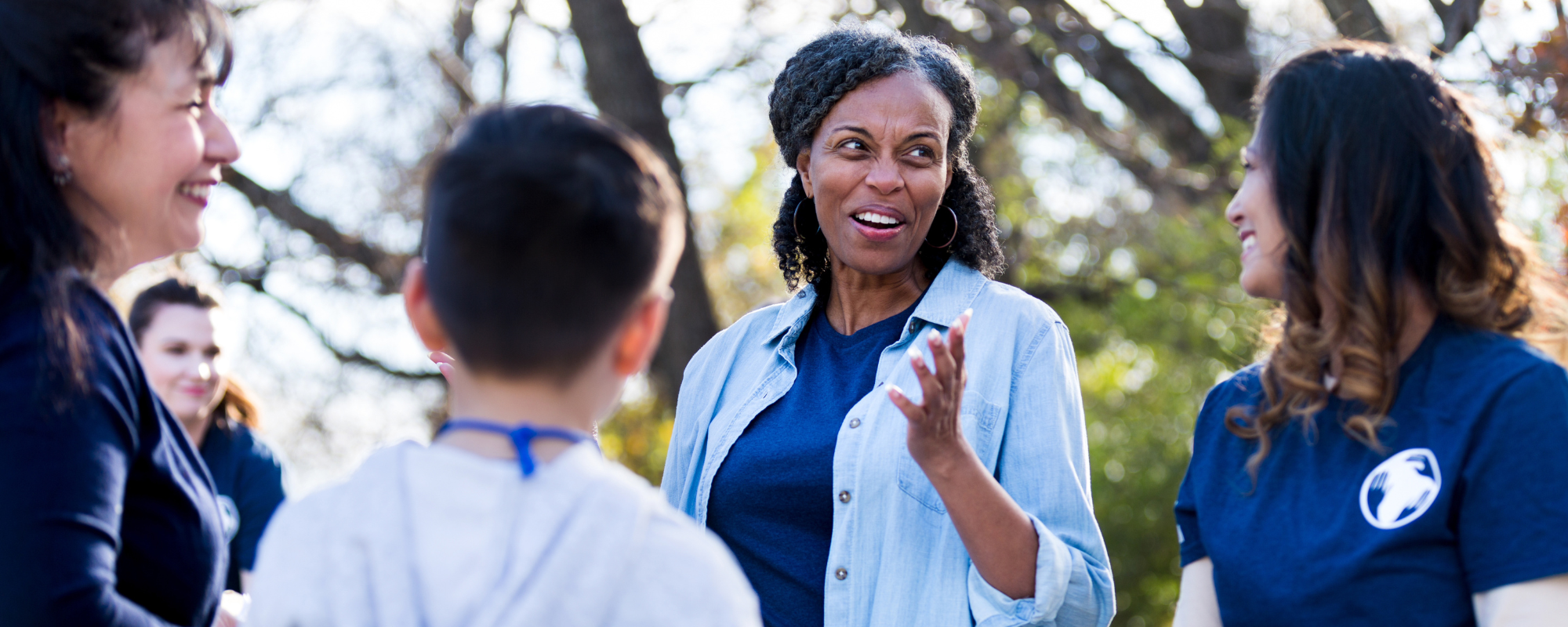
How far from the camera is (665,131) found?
7.79 m

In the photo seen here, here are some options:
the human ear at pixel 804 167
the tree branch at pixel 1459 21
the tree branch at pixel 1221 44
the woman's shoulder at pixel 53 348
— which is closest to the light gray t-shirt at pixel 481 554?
the woman's shoulder at pixel 53 348

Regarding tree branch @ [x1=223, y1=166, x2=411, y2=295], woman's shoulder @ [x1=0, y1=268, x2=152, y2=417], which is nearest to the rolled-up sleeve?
woman's shoulder @ [x1=0, y1=268, x2=152, y2=417]

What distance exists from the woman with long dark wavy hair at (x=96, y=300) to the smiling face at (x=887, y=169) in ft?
4.42

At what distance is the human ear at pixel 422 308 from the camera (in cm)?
145

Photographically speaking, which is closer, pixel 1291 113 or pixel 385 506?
pixel 385 506

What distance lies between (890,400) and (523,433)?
3.16 ft

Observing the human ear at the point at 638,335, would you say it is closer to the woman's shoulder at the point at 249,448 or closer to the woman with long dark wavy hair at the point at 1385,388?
the woman with long dark wavy hair at the point at 1385,388

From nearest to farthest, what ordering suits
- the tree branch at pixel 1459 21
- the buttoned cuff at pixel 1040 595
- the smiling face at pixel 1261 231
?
the smiling face at pixel 1261 231 < the buttoned cuff at pixel 1040 595 < the tree branch at pixel 1459 21

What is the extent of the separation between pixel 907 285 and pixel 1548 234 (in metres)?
3.21

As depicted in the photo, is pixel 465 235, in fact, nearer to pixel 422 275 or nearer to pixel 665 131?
pixel 422 275

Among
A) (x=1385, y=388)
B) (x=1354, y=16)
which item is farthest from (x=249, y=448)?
(x=1354, y=16)

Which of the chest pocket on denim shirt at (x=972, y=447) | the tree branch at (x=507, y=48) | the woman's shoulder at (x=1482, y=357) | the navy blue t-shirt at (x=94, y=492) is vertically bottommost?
the tree branch at (x=507, y=48)

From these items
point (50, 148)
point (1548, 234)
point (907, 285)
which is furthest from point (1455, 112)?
point (1548, 234)

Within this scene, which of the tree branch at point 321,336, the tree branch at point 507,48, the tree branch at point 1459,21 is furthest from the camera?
the tree branch at point 507,48
